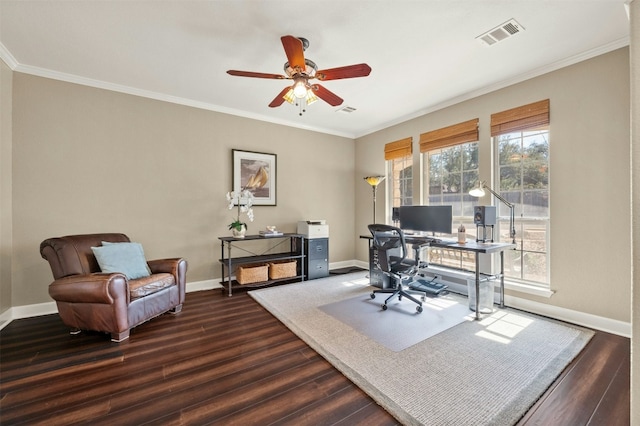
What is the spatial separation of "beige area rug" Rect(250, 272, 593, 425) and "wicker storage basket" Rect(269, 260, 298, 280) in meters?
1.01

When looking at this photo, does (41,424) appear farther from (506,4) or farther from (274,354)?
(506,4)

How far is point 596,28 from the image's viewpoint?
2.41 m

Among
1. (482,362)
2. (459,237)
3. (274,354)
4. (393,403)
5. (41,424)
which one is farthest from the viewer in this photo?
(459,237)

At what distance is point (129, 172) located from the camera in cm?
359

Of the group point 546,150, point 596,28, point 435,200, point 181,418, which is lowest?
point 181,418

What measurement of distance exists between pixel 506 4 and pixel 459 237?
7.66ft

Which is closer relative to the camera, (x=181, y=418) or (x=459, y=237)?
(x=181, y=418)

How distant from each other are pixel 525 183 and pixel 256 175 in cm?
376

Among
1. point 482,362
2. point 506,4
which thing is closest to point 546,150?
point 506,4

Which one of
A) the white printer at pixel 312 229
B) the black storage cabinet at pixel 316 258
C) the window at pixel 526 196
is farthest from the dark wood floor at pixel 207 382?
the white printer at pixel 312 229

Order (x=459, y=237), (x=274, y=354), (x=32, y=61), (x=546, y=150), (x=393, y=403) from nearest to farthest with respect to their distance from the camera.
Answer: (x=393, y=403)
(x=274, y=354)
(x=32, y=61)
(x=546, y=150)
(x=459, y=237)

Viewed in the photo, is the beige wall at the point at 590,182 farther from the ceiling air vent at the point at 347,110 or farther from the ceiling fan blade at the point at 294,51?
the ceiling fan blade at the point at 294,51

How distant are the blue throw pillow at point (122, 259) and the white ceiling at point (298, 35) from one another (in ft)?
6.56

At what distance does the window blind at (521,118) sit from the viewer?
3081mm
